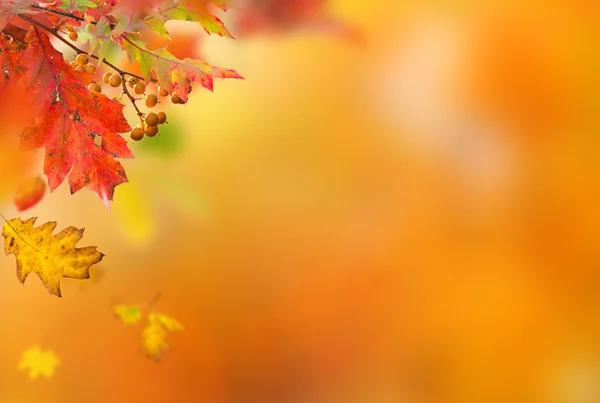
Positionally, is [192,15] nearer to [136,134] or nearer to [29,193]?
[136,134]

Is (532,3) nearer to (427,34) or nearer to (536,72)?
(536,72)

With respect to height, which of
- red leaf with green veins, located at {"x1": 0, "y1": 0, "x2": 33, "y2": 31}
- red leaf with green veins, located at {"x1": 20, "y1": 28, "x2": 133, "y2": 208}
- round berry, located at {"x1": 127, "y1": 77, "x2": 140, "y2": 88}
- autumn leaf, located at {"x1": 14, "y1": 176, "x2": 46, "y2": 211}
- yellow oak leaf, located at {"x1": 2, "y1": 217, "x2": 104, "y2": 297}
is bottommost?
autumn leaf, located at {"x1": 14, "y1": 176, "x2": 46, "y2": 211}

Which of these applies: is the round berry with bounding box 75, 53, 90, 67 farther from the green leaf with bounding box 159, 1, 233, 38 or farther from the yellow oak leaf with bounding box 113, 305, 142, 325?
the yellow oak leaf with bounding box 113, 305, 142, 325

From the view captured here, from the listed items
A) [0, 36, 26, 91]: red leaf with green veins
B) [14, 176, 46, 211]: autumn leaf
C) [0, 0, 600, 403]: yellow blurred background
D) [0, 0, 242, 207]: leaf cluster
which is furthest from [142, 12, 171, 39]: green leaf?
[0, 0, 600, 403]: yellow blurred background

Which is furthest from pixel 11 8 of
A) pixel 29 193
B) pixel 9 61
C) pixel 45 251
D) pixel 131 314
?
pixel 131 314

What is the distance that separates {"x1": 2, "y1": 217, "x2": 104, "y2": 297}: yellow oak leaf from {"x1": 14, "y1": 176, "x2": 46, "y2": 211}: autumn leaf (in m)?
0.46

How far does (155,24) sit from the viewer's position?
44cm

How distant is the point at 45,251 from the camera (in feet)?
1.54

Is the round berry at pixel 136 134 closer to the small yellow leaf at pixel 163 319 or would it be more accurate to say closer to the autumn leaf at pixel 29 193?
the autumn leaf at pixel 29 193

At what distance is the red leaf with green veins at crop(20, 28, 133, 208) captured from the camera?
1.55ft

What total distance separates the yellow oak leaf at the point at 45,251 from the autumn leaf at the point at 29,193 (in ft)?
1.51

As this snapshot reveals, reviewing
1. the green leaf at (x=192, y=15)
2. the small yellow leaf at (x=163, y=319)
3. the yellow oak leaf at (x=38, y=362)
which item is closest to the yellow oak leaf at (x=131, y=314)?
the small yellow leaf at (x=163, y=319)

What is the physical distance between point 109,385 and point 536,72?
2.53m

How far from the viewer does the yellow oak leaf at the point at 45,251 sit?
46 centimetres
